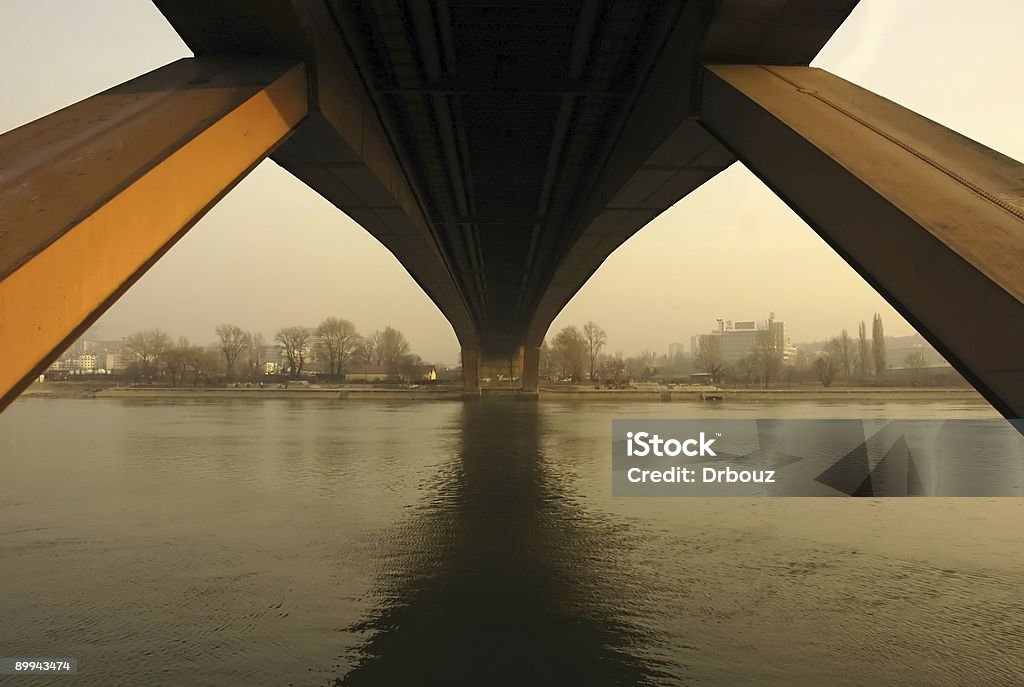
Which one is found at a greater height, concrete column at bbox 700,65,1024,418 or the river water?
concrete column at bbox 700,65,1024,418

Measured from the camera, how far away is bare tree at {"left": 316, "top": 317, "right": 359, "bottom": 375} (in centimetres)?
12427

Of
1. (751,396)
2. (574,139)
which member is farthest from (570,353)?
(574,139)

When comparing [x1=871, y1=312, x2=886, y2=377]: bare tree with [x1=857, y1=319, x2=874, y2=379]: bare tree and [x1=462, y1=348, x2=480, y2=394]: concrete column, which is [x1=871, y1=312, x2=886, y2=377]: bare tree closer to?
[x1=857, y1=319, x2=874, y2=379]: bare tree

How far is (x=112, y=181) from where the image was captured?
5.86 m

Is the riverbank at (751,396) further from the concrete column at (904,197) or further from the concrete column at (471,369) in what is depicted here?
the concrete column at (904,197)

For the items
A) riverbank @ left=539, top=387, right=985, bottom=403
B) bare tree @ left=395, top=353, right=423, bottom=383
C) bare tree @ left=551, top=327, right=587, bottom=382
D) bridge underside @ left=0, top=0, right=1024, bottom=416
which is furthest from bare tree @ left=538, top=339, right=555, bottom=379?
bridge underside @ left=0, top=0, right=1024, bottom=416

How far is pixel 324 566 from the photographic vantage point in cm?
881

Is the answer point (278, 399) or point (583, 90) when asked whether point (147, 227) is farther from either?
point (278, 399)

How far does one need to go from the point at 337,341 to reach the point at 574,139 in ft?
377

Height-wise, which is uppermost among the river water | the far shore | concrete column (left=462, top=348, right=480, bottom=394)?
concrete column (left=462, top=348, right=480, bottom=394)

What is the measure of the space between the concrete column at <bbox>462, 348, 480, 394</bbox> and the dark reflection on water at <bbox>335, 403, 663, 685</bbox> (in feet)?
147

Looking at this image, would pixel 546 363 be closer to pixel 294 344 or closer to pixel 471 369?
pixel 294 344

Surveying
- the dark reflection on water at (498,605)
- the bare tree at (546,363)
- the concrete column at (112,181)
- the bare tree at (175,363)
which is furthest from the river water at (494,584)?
the bare tree at (546,363)

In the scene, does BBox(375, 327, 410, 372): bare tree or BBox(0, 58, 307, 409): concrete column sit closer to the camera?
BBox(0, 58, 307, 409): concrete column
